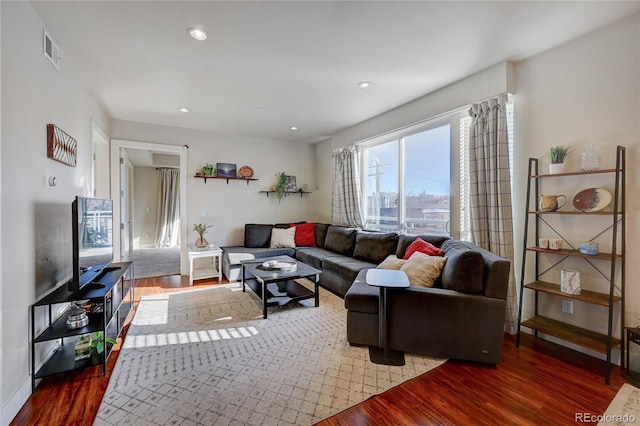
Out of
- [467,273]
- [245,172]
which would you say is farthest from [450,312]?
[245,172]

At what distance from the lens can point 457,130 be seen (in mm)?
3348

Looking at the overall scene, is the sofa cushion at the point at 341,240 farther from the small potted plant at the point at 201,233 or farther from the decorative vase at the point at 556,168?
the decorative vase at the point at 556,168

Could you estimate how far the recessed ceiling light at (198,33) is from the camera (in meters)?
2.20

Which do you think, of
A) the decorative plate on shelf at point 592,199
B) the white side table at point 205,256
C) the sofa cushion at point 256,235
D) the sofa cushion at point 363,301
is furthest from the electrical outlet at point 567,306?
the white side table at point 205,256

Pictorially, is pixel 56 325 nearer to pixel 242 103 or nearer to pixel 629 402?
pixel 242 103

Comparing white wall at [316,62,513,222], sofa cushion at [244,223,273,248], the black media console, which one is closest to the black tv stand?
the black media console

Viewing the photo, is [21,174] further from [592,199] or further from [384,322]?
[592,199]

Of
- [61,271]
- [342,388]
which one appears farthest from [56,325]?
[342,388]

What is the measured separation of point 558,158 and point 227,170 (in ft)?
15.6

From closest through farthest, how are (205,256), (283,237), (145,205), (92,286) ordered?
1. (92,286)
2. (205,256)
3. (283,237)
4. (145,205)

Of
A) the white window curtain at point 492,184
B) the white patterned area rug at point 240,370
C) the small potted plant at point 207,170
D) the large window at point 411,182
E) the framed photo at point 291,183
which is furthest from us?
the framed photo at point 291,183

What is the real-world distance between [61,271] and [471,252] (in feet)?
11.1

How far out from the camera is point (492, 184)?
283cm

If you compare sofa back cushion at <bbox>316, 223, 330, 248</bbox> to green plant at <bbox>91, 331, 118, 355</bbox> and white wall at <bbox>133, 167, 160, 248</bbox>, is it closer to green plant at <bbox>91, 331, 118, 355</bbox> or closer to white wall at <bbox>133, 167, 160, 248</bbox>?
green plant at <bbox>91, 331, 118, 355</bbox>
